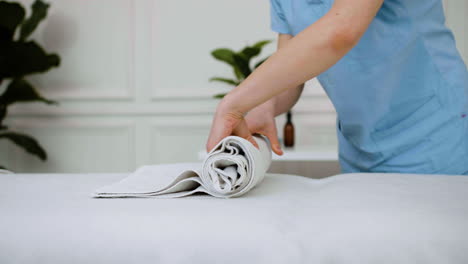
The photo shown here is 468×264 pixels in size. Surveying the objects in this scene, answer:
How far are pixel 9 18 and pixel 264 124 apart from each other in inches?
98.0

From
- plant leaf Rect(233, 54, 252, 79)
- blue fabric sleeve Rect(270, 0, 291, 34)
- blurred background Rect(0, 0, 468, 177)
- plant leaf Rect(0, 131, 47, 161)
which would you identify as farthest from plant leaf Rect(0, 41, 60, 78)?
blue fabric sleeve Rect(270, 0, 291, 34)

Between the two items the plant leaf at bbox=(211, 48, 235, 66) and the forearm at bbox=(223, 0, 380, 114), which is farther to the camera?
the plant leaf at bbox=(211, 48, 235, 66)

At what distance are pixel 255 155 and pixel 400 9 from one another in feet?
1.63

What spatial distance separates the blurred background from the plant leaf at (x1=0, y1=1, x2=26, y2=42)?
0.35 meters

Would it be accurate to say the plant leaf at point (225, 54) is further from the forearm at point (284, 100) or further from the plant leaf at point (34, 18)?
the forearm at point (284, 100)

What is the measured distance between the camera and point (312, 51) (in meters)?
0.73

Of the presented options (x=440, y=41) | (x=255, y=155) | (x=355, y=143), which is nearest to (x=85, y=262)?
(x=255, y=155)

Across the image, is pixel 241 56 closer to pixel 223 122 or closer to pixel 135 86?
pixel 135 86

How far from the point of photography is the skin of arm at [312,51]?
72 centimetres

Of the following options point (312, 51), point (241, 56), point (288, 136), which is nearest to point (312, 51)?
point (312, 51)


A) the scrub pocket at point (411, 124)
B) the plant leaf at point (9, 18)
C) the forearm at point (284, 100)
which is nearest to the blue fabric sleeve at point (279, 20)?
the forearm at point (284, 100)

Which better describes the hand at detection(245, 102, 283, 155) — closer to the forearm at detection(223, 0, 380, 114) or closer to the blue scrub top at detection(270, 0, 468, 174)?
the blue scrub top at detection(270, 0, 468, 174)

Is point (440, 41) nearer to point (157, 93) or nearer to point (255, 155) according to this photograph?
point (255, 155)

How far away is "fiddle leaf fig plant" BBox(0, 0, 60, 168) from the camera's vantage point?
2.96m
